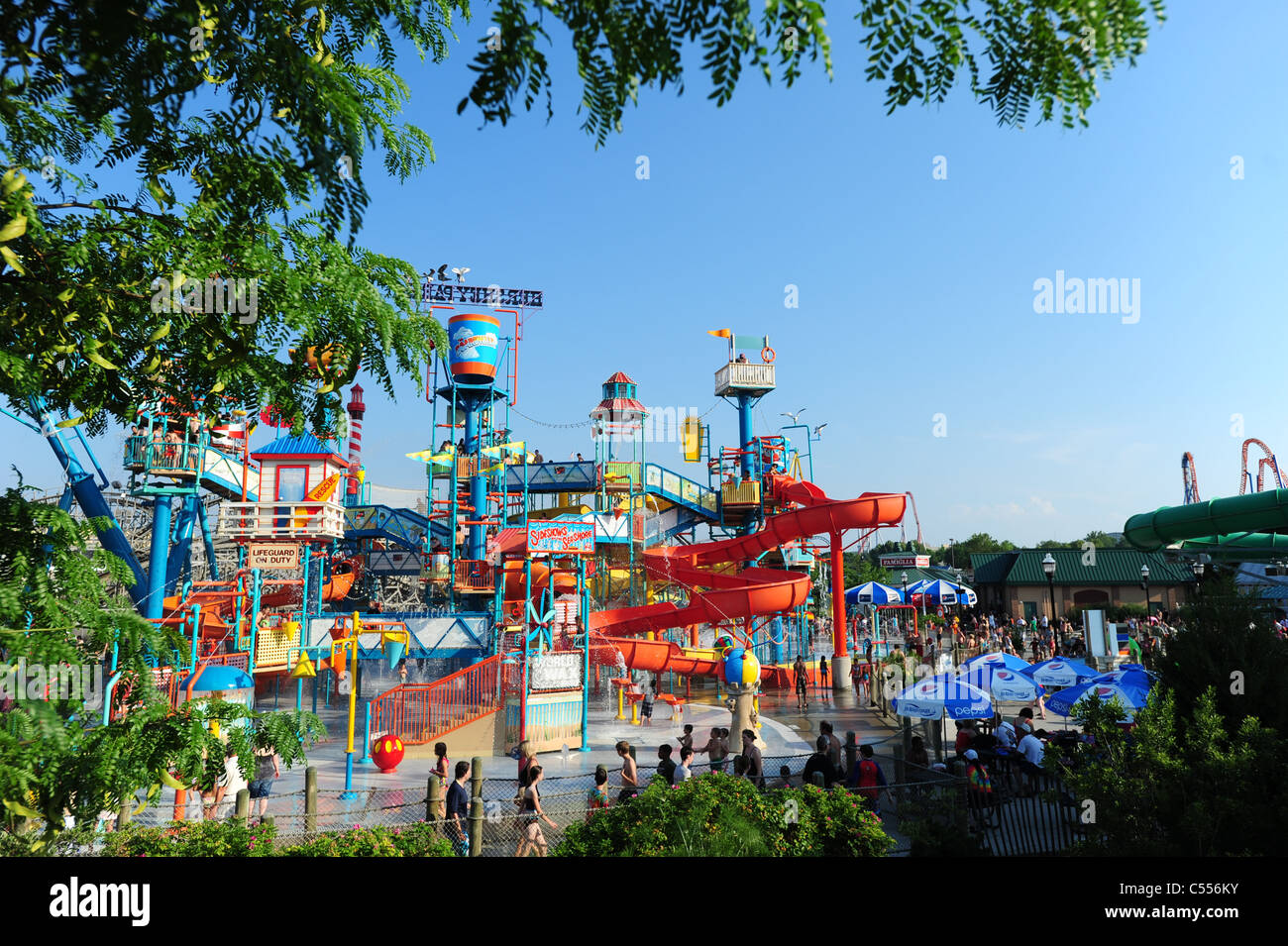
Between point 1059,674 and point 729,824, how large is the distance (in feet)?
38.9

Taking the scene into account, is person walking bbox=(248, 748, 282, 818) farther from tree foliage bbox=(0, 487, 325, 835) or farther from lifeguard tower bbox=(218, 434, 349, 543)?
lifeguard tower bbox=(218, 434, 349, 543)

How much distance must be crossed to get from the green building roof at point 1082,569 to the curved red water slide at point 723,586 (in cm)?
3051

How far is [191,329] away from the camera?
4.69m

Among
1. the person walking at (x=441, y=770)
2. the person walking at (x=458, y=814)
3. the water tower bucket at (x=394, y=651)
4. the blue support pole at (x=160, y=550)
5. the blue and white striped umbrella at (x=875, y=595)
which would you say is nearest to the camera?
the person walking at (x=458, y=814)

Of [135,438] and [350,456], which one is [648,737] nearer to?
[135,438]

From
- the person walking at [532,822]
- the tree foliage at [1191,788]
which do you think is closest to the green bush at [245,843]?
the person walking at [532,822]

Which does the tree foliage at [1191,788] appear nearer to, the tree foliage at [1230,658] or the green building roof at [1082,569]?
the tree foliage at [1230,658]

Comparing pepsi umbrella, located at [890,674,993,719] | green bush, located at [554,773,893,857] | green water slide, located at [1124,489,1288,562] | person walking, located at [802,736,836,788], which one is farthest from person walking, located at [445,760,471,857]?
green water slide, located at [1124,489,1288,562]

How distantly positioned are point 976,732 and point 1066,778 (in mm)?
6856

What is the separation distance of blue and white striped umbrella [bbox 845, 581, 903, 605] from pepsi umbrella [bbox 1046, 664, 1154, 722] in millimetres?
16605

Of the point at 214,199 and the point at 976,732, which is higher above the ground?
the point at 214,199

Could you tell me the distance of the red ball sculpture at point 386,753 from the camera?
14078mm
